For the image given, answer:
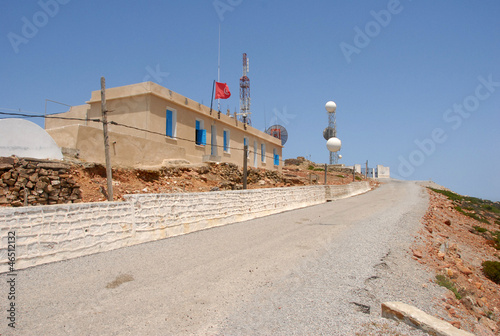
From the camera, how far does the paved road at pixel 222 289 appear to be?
4.12m

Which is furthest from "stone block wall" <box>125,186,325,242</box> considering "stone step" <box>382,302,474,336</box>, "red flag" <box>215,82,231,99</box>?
"red flag" <box>215,82,231,99</box>

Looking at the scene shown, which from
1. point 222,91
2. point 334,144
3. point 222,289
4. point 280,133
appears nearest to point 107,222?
point 222,289

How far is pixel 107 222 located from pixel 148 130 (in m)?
9.71

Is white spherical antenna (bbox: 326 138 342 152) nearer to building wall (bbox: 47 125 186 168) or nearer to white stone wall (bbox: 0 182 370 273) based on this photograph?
building wall (bbox: 47 125 186 168)

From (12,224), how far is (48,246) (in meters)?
0.89

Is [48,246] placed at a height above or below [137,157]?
below

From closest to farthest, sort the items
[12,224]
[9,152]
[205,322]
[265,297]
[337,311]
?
[205,322] < [337,311] < [265,297] < [12,224] < [9,152]

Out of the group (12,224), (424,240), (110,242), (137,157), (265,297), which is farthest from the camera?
(137,157)

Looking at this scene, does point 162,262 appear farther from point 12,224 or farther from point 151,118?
point 151,118

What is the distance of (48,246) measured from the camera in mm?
6668

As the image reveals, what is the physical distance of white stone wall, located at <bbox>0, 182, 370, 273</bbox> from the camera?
6.25 meters

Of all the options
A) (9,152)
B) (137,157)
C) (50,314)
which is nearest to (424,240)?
(50,314)

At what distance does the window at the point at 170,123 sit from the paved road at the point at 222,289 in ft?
35.1

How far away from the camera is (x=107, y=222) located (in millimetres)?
8023
